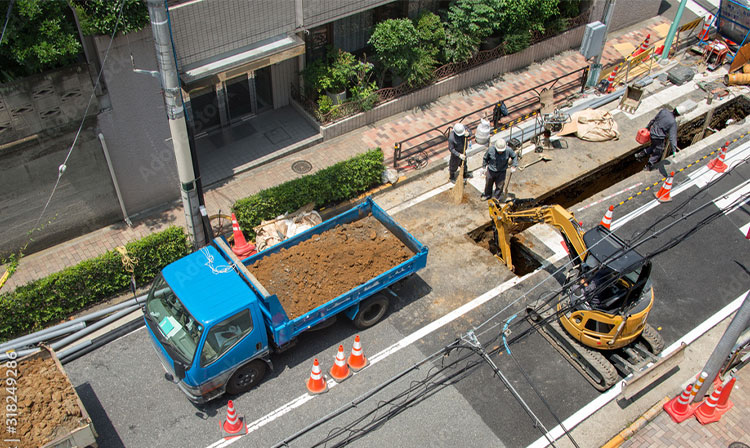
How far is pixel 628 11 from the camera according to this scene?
80.5 feet

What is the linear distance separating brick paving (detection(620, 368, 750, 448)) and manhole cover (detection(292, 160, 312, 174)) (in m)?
10.5

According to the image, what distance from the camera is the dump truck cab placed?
11.5 metres

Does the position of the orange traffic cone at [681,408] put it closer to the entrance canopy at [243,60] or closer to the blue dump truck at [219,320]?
the blue dump truck at [219,320]

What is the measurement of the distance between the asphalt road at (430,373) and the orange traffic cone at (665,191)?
157cm

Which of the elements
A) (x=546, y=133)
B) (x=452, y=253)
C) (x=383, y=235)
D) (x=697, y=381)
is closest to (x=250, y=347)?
(x=383, y=235)

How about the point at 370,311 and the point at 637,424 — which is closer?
the point at 637,424

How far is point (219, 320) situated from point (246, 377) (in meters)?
1.56

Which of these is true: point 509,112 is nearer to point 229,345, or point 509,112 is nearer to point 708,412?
point 708,412

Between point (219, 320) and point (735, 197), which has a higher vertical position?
point (219, 320)

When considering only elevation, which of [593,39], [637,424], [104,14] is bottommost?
[637,424]

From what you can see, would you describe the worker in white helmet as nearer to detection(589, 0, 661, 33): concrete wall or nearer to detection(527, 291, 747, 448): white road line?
detection(527, 291, 747, 448): white road line

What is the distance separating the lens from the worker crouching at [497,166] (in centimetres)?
1598

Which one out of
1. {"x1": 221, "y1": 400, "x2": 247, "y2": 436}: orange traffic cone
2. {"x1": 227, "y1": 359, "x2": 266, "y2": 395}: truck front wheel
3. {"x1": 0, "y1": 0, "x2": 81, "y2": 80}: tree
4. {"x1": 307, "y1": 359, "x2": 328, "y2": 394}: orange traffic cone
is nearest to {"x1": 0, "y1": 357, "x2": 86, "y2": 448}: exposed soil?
{"x1": 221, "y1": 400, "x2": 247, "y2": 436}: orange traffic cone

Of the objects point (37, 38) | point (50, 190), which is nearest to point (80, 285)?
point (50, 190)
